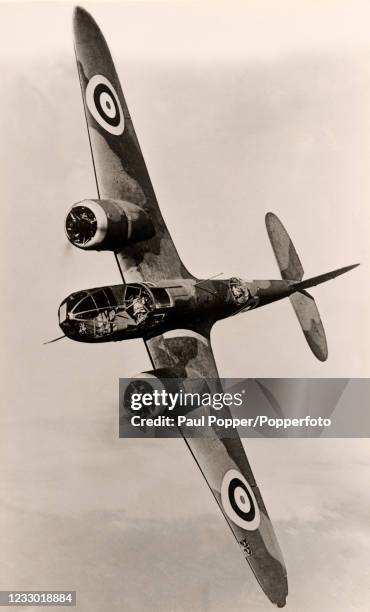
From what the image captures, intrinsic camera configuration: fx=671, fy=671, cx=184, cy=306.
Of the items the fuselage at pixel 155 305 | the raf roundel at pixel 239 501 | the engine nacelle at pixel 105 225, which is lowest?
the raf roundel at pixel 239 501

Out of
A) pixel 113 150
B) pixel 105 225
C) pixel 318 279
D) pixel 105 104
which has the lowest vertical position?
pixel 318 279

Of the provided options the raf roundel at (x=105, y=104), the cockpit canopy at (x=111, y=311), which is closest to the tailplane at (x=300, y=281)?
the cockpit canopy at (x=111, y=311)

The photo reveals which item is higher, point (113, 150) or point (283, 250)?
point (113, 150)

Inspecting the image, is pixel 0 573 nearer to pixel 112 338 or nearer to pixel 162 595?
pixel 162 595

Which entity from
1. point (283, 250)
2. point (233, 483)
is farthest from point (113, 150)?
point (233, 483)

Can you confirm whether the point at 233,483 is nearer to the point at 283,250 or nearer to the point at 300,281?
the point at 300,281

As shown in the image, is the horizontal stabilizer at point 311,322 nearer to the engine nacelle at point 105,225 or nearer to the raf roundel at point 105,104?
the engine nacelle at point 105,225
